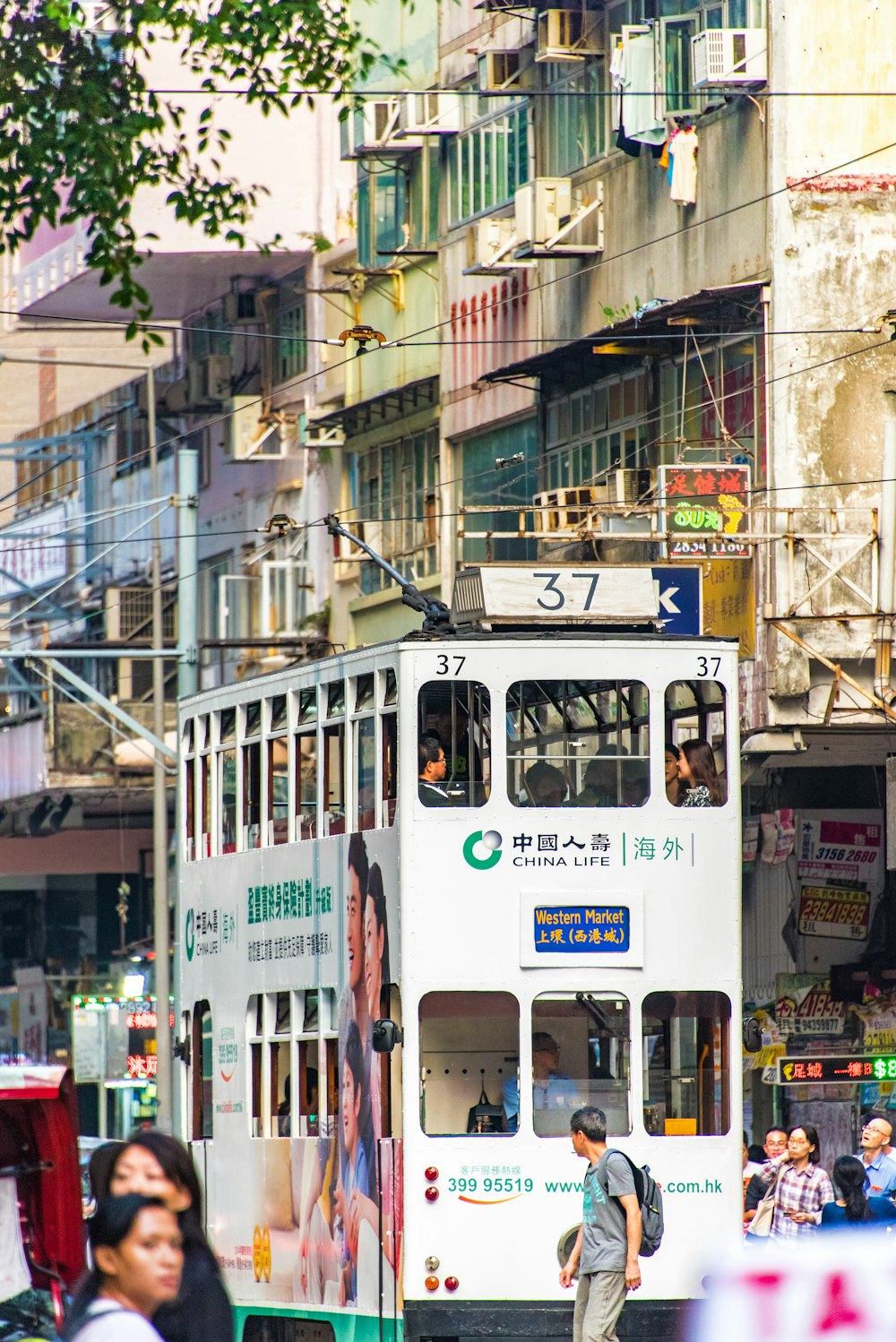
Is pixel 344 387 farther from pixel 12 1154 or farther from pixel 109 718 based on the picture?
pixel 12 1154

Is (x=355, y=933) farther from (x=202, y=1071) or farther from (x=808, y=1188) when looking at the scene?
(x=202, y=1071)

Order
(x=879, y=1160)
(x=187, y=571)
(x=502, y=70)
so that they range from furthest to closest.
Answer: (x=187, y=571) → (x=502, y=70) → (x=879, y=1160)

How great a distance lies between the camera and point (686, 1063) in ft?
48.0

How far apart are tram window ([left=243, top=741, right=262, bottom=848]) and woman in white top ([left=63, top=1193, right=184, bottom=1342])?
36.2 ft

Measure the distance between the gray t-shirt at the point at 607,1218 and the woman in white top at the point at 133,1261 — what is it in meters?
7.45

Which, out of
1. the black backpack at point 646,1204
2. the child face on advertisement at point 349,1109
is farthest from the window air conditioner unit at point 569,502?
the black backpack at point 646,1204

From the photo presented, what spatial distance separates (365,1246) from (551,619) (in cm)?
341

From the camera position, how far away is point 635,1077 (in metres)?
14.5

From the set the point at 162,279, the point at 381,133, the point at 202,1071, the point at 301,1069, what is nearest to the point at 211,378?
the point at 162,279

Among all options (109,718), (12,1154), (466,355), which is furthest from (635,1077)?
(109,718)

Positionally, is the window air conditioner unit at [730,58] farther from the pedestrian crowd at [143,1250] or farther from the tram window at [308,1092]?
the pedestrian crowd at [143,1250]

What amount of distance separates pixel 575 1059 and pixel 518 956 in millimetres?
638

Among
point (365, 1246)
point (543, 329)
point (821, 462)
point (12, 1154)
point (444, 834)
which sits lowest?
point (365, 1246)

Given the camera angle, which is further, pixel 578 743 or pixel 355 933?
pixel 355 933
